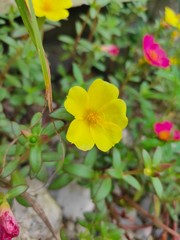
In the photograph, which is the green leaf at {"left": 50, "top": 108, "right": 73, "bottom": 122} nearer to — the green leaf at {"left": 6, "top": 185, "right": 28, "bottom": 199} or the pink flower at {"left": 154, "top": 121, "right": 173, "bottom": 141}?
the green leaf at {"left": 6, "top": 185, "right": 28, "bottom": 199}

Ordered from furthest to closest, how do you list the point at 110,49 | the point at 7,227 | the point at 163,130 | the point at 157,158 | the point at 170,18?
the point at 110,49
the point at 170,18
the point at 163,130
the point at 157,158
the point at 7,227

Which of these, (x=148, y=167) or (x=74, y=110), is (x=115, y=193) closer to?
(x=148, y=167)

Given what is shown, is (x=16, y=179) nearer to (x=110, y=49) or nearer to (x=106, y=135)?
(x=106, y=135)

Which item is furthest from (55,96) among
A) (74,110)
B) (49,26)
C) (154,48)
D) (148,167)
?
(74,110)

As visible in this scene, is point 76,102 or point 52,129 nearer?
point 76,102

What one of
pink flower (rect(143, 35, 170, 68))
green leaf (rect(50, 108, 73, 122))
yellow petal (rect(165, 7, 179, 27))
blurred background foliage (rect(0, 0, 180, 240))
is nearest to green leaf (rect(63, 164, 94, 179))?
blurred background foliage (rect(0, 0, 180, 240))

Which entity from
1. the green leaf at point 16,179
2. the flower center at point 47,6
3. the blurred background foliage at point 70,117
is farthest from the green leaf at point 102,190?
the flower center at point 47,6

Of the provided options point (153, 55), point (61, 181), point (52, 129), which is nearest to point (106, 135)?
point (52, 129)
